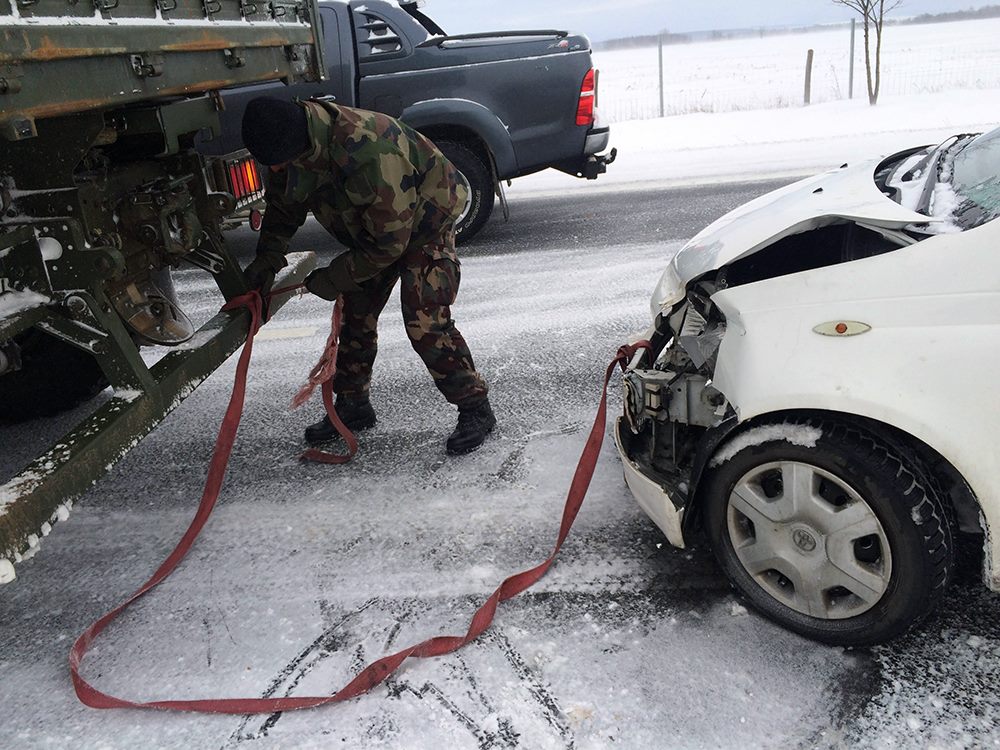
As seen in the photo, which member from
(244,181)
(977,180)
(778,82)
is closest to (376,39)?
(244,181)

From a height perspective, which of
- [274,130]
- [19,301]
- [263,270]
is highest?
[274,130]

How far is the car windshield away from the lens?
225cm

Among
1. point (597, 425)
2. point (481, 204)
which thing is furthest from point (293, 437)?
point (481, 204)

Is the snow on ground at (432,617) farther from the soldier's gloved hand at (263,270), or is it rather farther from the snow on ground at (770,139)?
the snow on ground at (770,139)

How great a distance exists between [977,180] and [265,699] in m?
2.60

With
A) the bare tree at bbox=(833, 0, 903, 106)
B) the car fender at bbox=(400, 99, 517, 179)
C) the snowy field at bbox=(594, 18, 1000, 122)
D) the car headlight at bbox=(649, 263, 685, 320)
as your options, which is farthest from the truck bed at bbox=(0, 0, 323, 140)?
the snowy field at bbox=(594, 18, 1000, 122)

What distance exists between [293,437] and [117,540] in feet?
3.19

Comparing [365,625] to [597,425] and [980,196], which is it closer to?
[597,425]

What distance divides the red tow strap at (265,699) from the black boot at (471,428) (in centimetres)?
80

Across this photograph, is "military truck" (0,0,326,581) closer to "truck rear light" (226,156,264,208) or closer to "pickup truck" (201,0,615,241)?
"truck rear light" (226,156,264,208)

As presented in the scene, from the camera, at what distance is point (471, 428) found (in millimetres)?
3693

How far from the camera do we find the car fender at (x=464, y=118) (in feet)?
22.4

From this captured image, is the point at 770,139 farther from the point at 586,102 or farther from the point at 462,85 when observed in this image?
the point at 462,85

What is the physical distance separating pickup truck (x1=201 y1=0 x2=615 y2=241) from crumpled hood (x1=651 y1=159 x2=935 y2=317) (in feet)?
13.0
